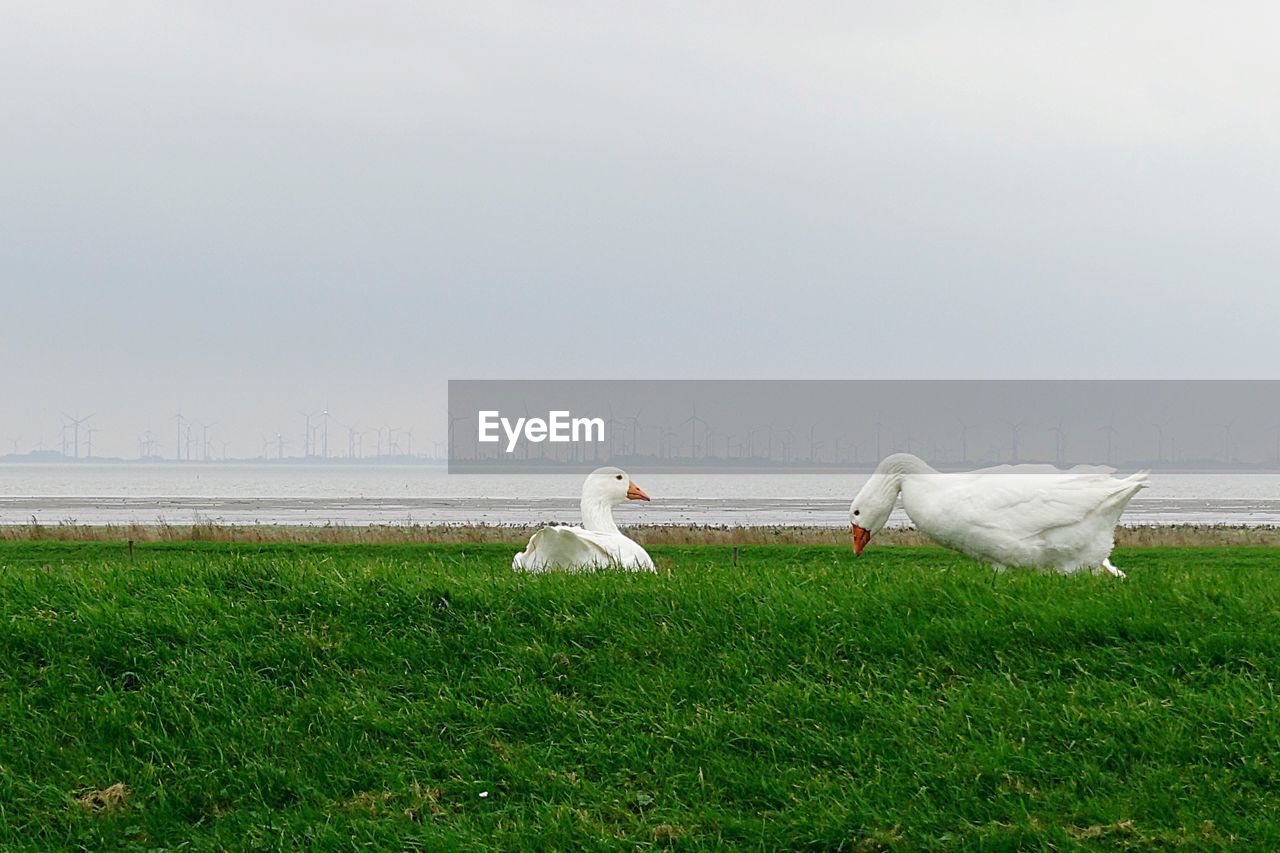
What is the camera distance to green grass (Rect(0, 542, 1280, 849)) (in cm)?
648

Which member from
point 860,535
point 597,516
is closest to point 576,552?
point 597,516

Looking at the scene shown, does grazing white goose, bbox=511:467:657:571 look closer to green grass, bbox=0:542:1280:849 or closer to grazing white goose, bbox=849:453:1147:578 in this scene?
green grass, bbox=0:542:1280:849

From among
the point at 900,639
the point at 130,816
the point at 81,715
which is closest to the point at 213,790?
the point at 130,816

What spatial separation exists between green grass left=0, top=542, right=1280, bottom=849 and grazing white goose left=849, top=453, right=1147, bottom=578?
3.57 feet

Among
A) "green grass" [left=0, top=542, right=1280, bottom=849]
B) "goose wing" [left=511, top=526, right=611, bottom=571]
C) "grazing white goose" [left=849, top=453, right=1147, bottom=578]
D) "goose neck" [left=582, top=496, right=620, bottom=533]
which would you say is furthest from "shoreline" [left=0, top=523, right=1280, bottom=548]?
"green grass" [left=0, top=542, right=1280, bottom=849]

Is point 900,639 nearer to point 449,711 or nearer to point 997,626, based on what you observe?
point 997,626

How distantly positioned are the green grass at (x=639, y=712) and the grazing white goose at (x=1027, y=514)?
1.09m

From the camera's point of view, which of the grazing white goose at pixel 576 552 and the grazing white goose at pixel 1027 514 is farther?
the grazing white goose at pixel 576 552

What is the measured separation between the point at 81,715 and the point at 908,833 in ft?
17.0

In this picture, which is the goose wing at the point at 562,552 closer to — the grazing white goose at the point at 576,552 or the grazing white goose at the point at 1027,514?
the grazing white goose at the point at 576,552

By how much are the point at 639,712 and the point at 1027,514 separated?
4559 mm

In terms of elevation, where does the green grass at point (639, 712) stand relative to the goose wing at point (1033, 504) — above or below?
below

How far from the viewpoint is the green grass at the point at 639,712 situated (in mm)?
6480

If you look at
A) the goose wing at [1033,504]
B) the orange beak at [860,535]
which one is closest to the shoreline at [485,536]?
the orange beak at [860,535]
